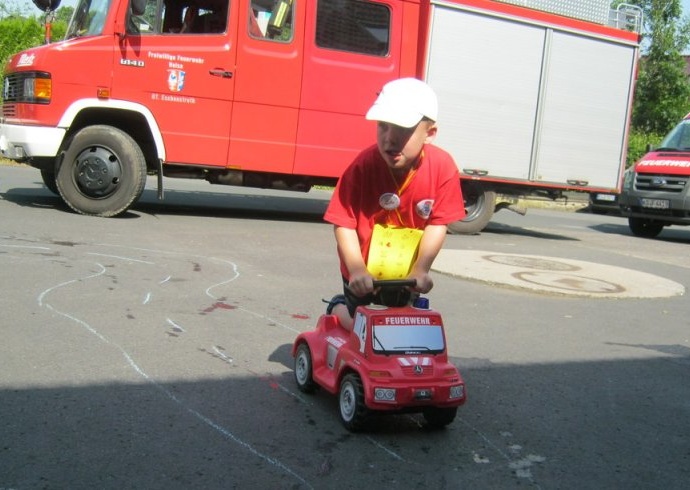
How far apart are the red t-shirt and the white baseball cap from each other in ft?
0.87

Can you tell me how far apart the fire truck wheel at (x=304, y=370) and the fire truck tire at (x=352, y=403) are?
0.35m

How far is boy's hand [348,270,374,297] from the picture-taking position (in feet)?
11.4

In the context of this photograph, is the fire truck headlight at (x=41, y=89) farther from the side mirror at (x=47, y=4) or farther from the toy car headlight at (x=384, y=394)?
the toy car headlight at (x=384, y=394)

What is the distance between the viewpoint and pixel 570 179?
41.5 feet

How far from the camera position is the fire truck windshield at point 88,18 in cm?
984

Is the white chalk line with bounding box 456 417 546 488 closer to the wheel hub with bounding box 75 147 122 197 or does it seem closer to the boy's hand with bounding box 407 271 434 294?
the boy's hand with bounding box 407 271 434 294

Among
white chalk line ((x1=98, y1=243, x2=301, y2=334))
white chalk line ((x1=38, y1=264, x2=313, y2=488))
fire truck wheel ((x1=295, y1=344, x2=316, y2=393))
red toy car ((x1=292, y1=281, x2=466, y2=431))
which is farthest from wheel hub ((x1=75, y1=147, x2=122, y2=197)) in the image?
red toy car ((x1=292, y1=281, x2=466, y2=431))

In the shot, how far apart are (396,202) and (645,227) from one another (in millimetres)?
13325

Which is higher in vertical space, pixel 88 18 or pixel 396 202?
pixel 88 18

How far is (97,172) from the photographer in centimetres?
962

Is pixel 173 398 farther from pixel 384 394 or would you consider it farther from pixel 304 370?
pixel 384 394

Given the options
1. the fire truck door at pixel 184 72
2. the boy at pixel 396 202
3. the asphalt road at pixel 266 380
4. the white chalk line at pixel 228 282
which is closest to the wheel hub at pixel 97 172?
the fire truck door at pixel 184 72

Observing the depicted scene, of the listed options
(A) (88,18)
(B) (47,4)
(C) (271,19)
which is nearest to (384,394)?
(C) (271,19)

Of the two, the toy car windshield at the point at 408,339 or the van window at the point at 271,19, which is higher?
the van window at the point at 271,19
